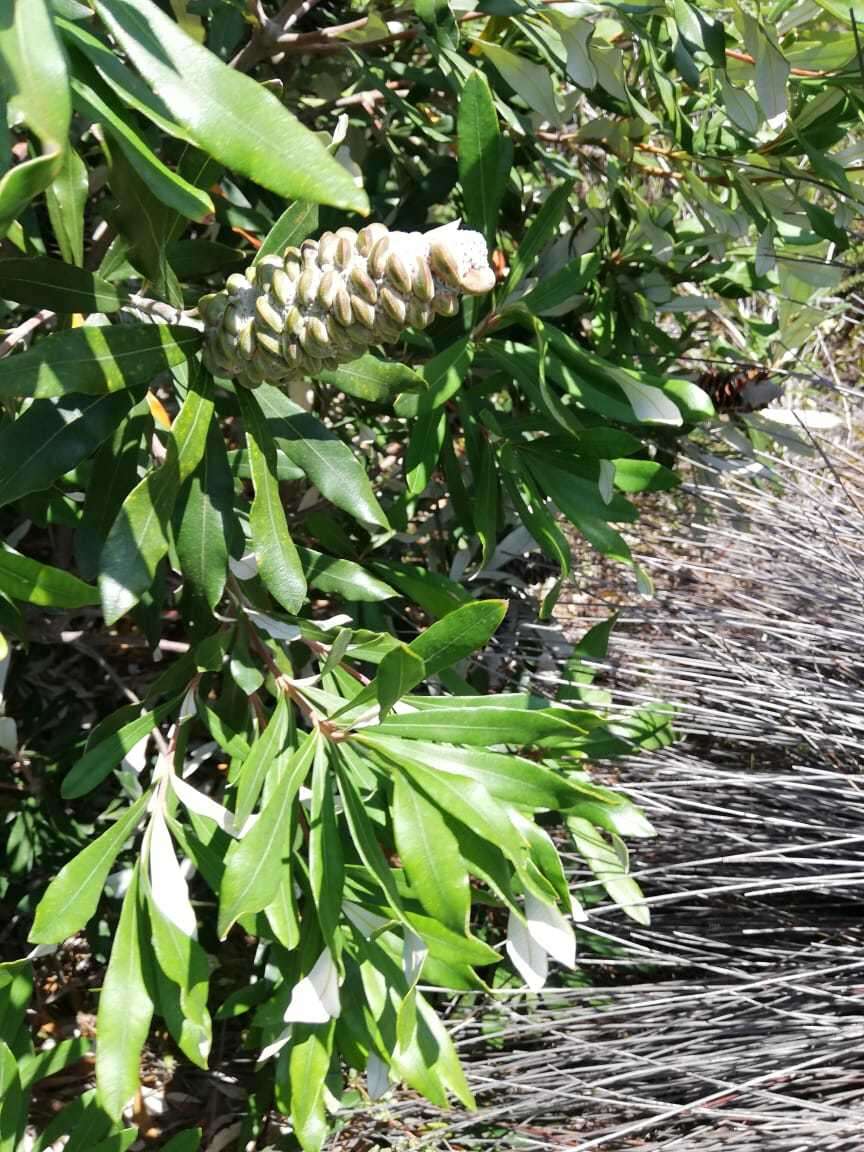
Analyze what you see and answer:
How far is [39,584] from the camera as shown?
3.21ft

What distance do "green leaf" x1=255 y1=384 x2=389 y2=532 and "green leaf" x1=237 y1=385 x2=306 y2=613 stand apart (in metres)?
0.06

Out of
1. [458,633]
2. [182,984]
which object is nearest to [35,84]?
[458,633]

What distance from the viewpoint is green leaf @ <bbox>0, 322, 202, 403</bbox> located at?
909 mm

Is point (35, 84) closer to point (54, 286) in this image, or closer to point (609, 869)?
point (54, 286)

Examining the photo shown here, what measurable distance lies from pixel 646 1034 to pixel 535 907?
625mm

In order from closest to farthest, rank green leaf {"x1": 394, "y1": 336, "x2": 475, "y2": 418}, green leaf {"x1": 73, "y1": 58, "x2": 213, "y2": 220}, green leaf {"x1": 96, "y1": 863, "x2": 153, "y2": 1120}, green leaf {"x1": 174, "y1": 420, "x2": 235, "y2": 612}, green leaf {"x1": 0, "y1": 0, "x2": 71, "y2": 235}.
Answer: green leaf {"x1": 0, "y1": 0, "x2": 71, "y2": 235}, green leaf {"x1": 73, "y1": 58, "x2": 213, "y2": 220}, green leaf {"x1": 174, "y1": 420, "x2": 235, "y2": 612}, green leaf {"x1": 96, "y1": 863, "x2": 153, "y2": 1120}, green leaf {"x1": 394, "y1": 336, "x2": 475, "y2": 418}

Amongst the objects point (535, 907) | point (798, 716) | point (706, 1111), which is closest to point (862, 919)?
point (798, 716)

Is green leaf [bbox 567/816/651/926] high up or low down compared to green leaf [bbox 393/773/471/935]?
down

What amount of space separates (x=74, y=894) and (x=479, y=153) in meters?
0.94

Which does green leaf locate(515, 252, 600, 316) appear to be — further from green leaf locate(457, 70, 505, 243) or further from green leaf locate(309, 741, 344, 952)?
green leaf locate(309, 741, 344, 952)

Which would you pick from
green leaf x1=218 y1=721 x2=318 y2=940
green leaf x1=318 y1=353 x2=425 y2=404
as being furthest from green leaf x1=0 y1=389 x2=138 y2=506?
green leaf x1=218 y1=721 x2=318 y2=940

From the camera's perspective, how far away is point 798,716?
1971mm

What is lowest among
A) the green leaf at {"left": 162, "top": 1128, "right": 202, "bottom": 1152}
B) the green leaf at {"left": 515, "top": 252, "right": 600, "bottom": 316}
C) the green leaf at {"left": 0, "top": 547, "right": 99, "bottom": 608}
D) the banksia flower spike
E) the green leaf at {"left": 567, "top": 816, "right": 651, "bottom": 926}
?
the green leaf at {"left": 567, "top": 816, "right": 651, "bottom": 926}

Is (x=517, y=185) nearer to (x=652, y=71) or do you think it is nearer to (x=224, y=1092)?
(x=652, y=71)
